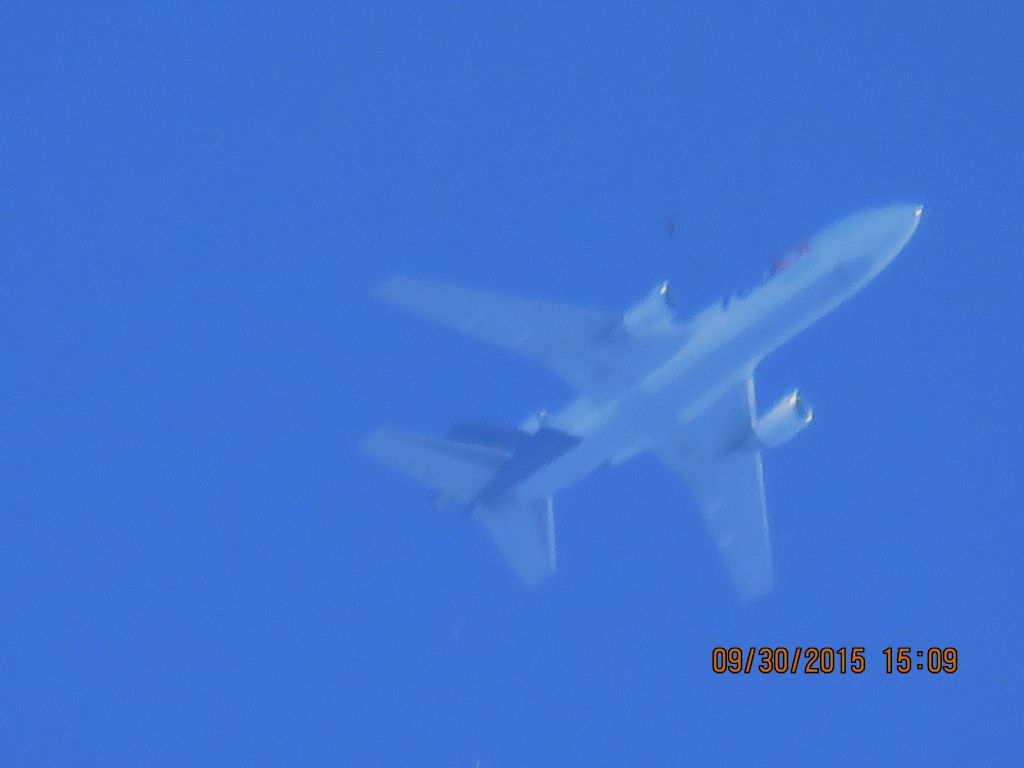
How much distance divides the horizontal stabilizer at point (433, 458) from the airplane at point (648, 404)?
0.9 inches

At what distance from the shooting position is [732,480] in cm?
2902

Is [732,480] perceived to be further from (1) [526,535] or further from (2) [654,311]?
(2) [654,311]

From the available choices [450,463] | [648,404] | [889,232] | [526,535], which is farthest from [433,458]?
[889,232]

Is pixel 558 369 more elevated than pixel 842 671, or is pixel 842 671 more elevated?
pixel 558 369

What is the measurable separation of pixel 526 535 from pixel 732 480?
439 cm

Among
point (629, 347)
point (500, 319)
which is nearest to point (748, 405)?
point (629, 347)

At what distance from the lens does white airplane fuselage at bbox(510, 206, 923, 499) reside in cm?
2330

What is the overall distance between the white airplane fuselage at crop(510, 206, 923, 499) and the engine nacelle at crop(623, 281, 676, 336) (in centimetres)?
69

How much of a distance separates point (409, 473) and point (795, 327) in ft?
27.0

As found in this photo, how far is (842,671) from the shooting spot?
30172 mm

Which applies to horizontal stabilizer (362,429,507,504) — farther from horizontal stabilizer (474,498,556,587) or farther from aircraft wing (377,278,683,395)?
aircraft wing (377,278,683,395)

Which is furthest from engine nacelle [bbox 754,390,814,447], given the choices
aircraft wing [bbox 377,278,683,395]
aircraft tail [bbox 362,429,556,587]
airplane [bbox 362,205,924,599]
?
aircraft tail [bbox 362,429,556,587]

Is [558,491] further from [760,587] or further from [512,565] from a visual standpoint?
[760,587]

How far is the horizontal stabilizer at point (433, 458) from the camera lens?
2750 centimetres
